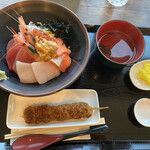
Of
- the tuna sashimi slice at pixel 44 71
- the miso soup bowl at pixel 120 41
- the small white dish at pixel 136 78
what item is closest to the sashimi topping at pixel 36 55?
the tuna sashimi slice at pixel 44 71

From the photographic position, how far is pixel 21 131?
1153 millimetres

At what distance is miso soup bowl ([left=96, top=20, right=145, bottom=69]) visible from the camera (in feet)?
4.39

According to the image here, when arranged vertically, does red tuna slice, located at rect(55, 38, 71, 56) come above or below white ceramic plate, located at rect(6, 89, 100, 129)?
above

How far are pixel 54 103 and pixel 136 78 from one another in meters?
0.81

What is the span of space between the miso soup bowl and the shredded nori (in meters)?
0.28

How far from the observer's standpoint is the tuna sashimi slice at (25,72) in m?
1.11

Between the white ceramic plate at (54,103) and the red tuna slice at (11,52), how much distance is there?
0.27m

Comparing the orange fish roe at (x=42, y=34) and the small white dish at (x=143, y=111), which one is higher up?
the orange fish roe at (x=42, y=34)

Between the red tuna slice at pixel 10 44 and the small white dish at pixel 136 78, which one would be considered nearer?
the red tuna slice at pixel 10 44

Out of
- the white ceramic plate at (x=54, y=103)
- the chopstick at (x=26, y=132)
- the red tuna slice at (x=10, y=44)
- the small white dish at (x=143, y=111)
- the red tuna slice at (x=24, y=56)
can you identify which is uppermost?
the red tuna slice at (x=10, y=44)

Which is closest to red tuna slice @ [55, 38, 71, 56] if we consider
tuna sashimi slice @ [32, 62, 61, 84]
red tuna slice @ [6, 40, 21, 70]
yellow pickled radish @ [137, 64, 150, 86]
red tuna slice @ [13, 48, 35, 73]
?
tuna sashimi slice @ [32, 62, 61, 84]

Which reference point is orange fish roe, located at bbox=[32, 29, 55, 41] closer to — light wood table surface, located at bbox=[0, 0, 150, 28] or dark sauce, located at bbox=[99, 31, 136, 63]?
dark sauce, located at bbox=[99, 31, 136, 63]

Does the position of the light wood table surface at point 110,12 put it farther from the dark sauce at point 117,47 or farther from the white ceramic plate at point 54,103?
the white ceramic plate at point 54,103

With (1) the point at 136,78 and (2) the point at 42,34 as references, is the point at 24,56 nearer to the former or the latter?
(2) the point at 42,34
